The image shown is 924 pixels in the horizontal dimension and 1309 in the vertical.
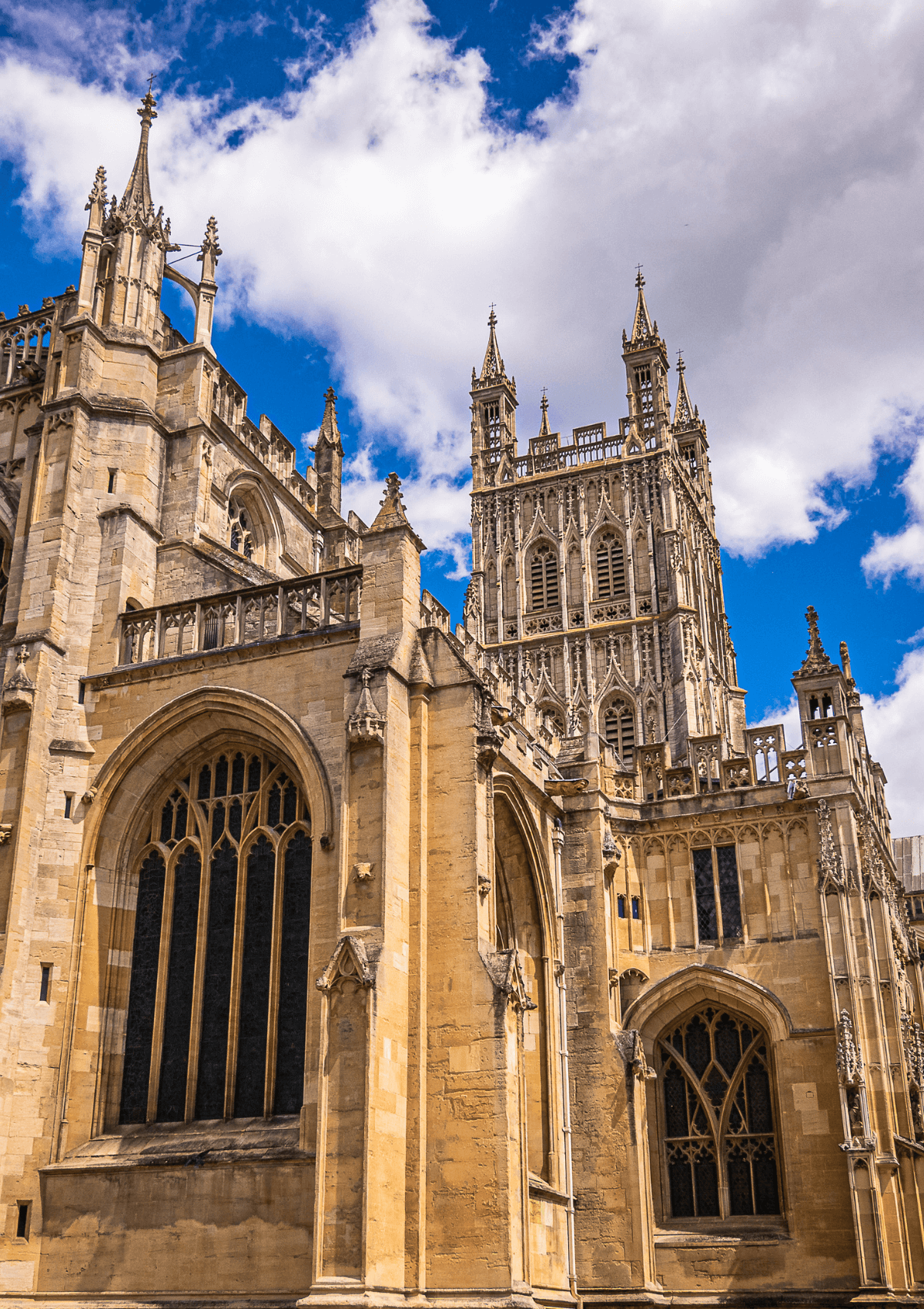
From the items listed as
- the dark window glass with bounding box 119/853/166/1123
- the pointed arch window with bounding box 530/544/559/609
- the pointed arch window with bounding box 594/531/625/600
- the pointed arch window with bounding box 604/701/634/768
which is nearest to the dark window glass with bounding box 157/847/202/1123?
the dark window glass with bounding box 119/853/166/1123

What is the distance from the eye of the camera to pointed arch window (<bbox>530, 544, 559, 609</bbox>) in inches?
2103

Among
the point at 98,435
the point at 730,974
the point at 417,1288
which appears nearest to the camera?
the point at 417,1288

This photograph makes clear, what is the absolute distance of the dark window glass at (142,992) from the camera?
56.6 feet

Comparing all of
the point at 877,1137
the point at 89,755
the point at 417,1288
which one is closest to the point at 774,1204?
the point at 877,1137

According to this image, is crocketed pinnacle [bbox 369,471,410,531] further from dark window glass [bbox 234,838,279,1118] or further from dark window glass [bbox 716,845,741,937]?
dark window glass [bbox 716,845,741,937]

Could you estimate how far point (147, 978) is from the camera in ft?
58.5

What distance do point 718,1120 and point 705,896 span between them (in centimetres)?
396

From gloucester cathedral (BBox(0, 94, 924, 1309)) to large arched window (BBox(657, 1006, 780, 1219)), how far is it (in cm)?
7

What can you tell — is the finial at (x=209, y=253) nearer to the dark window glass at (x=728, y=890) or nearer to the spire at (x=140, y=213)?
the spire at (x=140, y=213)

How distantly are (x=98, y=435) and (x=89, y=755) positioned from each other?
18.4ft

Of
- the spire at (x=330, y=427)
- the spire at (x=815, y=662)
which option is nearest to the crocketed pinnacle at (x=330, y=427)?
the spire at (x=330, y=427)

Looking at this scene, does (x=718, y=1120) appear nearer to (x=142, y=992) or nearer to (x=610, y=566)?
(x=142, y=992)

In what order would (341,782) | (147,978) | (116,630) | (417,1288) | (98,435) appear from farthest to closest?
(98,435) < (116,630) < (147,978) < (341,782) < (417,1288)

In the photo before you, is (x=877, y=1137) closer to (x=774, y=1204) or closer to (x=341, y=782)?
(x=774, y=1204)
